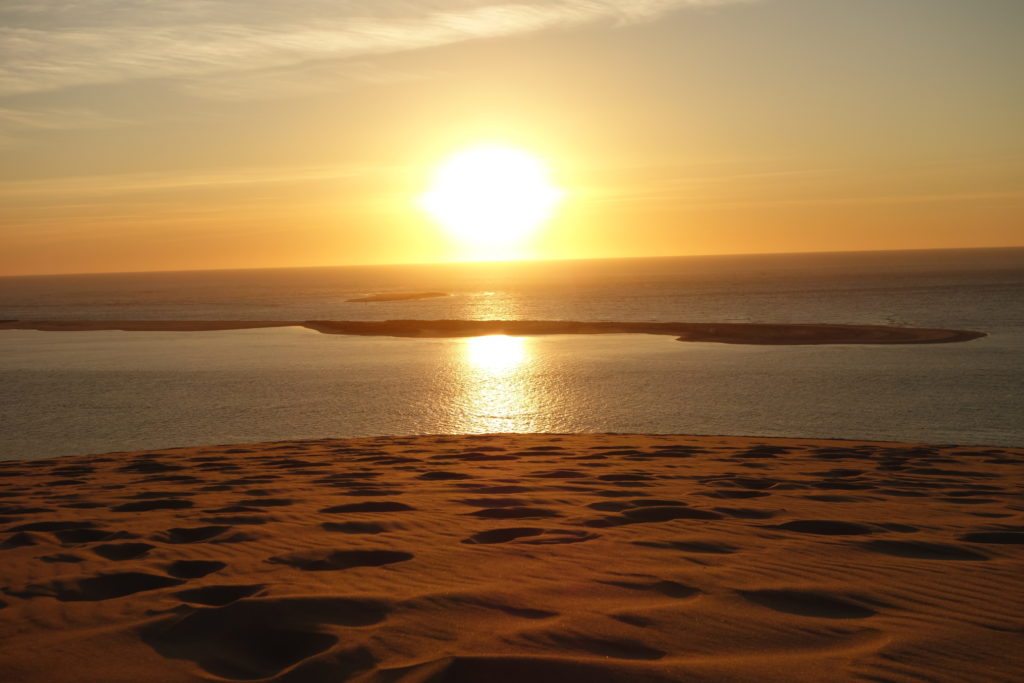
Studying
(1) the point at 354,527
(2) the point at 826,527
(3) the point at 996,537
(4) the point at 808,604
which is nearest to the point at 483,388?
(1) the point at 354,527

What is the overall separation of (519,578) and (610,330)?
44.3 meters

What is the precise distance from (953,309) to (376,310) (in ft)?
155

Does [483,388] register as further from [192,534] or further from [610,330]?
[610,330]

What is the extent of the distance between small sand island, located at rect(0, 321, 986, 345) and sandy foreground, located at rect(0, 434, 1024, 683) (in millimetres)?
32768

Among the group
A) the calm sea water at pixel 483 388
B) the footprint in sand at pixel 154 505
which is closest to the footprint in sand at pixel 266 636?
the footprint in sand at pixel 154 505

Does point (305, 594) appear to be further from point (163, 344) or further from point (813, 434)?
point (163, 344)

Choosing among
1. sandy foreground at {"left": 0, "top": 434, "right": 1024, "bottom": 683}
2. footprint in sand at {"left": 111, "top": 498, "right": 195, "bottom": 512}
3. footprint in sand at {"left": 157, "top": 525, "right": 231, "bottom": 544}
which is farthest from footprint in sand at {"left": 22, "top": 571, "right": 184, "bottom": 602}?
footprint in sand at {"left": 111, "top": 498, "right": 195, "bottom": 512}

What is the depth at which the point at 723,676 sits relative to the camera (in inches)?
130

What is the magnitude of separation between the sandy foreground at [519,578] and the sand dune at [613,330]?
32795 millimetres

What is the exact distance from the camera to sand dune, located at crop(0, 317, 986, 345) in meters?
39.5

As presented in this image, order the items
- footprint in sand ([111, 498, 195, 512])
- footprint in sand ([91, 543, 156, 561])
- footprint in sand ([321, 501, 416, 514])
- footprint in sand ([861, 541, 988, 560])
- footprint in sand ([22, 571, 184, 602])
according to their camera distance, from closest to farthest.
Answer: footprint in sand ([22, 571, 184, 602])
footprint in sand ([861, 541, 988, 560])
footprint in sand ([91, 543, 156, 561])
footprint in sand ([321, 501, 416, 514])
footprint in sand ([111, 498, 195, 512])

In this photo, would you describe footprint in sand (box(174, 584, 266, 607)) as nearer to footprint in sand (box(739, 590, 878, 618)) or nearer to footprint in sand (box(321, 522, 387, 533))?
footprint in sand (box(321, 522, 387, 533))

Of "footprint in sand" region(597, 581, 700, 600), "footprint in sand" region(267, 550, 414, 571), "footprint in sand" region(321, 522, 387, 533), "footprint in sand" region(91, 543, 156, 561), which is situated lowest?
"footprint in sand" region(91, 543, 156, 561)

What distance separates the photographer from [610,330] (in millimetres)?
48469
